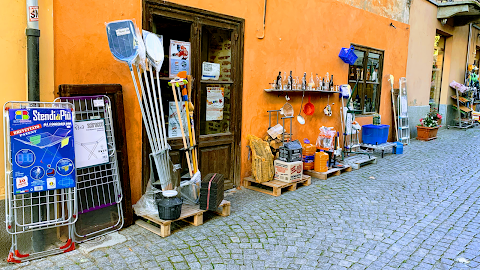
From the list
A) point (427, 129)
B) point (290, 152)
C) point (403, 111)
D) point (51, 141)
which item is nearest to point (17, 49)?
point (51, 141)

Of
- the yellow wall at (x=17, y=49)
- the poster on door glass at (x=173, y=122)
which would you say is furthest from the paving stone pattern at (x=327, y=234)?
the yellow wall at (x=17, y=49)

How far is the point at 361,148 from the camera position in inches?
373

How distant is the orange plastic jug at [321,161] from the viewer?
6.90m

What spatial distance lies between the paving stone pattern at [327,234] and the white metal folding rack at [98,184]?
0.92 feet

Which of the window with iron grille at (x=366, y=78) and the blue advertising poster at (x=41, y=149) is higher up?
the window with iron grille at (x=366, y=78)

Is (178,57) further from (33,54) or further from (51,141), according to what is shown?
(51,141)

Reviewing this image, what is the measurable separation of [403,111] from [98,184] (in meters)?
9.58

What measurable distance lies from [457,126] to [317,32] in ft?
35.4

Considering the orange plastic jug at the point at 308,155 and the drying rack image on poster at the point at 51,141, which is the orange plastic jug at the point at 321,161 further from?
the drying rack image on poster at the point at 51,141

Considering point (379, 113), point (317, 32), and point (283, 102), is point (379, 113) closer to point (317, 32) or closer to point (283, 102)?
point (317, 32)

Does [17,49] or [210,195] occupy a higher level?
[17,49]

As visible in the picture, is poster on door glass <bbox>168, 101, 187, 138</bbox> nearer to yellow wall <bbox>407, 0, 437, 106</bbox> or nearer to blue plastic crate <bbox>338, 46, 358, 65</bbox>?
blue plastic crate <bbox>338, 46, 358, 65</bbox>

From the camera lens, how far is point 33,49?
3.57 metres

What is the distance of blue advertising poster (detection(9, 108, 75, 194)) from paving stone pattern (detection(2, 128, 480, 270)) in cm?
77
